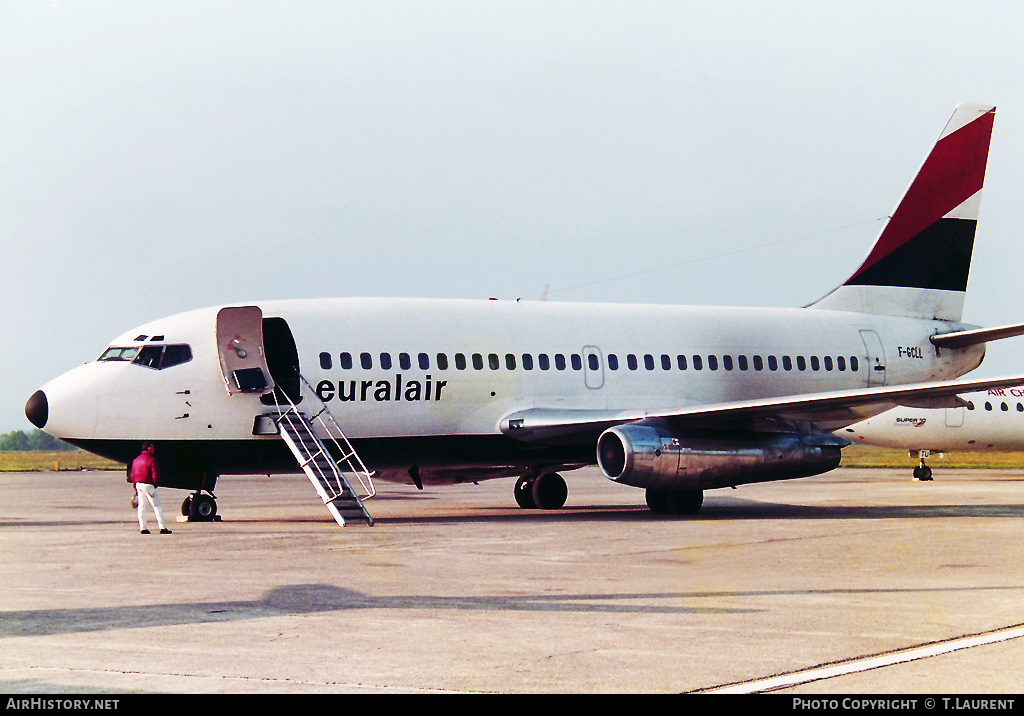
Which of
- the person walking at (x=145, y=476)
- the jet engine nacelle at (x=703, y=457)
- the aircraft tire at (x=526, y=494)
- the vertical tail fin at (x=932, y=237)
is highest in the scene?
the vertical tail fin at (x=932, y=237)

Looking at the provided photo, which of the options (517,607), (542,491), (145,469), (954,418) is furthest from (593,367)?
(954,418)

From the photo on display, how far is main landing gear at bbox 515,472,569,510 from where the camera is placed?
27.5 metres

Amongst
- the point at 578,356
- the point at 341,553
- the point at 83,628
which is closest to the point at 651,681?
the point at 83,628

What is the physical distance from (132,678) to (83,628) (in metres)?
2.41

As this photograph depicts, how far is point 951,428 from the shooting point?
145ft

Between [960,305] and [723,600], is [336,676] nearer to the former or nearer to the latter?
[723,600]

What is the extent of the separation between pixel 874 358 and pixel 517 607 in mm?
21027

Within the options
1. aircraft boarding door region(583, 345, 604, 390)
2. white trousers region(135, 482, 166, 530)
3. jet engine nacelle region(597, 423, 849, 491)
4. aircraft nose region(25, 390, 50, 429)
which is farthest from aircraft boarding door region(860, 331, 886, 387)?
aircraft nose region(25, 390, 50, 429)

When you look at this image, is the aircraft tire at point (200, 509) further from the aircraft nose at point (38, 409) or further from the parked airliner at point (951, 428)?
the parked airliner at point (951, 428)

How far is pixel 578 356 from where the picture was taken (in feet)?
84.8

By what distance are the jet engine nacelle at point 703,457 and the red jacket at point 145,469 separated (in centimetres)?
820

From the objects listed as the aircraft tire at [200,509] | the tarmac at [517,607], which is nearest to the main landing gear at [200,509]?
the aircraft tire at [200,509]

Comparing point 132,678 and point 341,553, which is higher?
point 132,678

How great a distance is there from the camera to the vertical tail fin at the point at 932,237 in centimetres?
3031
